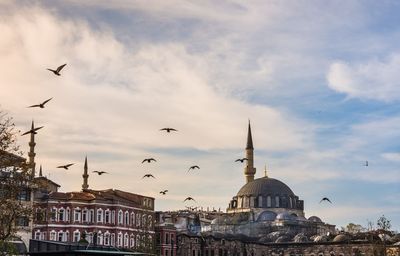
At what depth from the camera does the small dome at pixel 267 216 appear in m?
124

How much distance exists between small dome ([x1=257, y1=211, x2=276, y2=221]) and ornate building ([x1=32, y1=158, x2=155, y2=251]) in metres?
49.3

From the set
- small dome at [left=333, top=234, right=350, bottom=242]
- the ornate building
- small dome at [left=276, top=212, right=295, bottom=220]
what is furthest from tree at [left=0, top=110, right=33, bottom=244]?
small dome at [left=276, top=212, right=295, bottom=220]

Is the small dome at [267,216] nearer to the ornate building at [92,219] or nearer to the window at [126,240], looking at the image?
the ornate building at [92,219]

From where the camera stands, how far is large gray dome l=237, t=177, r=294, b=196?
128 m

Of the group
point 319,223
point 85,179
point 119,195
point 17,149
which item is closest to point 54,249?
point 17,149

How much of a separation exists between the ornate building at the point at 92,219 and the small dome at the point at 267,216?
1942 inches

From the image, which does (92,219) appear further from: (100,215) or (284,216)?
(284,216)

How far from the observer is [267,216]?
125 meters

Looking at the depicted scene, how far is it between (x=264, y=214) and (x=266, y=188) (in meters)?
4.95

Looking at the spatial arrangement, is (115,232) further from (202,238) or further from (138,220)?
(202,238)

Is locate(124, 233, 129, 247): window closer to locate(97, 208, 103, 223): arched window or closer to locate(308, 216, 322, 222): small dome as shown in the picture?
locate(97, 208, 103, 223): arched window

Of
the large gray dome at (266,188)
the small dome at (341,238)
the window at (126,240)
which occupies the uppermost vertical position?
the large gray dome at (266,188)

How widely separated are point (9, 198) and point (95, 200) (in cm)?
3827

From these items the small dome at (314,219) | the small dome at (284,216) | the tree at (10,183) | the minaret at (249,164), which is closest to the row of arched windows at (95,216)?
the tree at (10,183)
